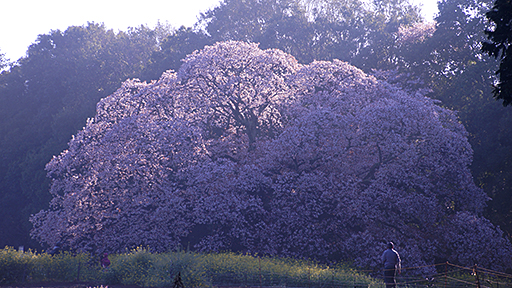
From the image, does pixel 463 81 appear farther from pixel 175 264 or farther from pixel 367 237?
pixel 175 264

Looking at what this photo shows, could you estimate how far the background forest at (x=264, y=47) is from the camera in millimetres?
27906

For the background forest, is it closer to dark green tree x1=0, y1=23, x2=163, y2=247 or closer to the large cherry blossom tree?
dark green tree x1=0, y1=23, x2=163, y2=247

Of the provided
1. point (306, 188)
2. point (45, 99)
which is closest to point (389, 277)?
point (306, 188)

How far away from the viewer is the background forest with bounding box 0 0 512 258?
91.6 feet

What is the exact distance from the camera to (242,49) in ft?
87.8

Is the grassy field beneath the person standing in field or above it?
beneath

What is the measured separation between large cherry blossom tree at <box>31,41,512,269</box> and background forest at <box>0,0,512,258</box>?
176 inches

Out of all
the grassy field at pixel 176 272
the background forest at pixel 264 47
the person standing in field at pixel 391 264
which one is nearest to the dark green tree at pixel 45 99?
the background forest at pixel 264 47

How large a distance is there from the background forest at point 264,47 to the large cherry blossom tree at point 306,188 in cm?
447

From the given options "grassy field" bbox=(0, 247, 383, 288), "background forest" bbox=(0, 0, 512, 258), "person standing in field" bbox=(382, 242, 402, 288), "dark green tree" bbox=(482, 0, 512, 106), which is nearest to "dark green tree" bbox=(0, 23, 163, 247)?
"background forest" bbox=(0, 0, 512, 258)

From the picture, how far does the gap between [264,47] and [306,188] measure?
23.1 m

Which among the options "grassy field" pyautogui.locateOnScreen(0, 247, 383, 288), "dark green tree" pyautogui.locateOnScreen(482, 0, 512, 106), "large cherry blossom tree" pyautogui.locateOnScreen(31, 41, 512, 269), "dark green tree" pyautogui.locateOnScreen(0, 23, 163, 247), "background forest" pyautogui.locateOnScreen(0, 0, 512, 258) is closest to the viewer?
"dark green tree" pyautogui.locateOnScreen(482, 0, 512, 106)

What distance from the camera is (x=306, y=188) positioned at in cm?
2172

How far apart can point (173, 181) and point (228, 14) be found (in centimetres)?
2762
